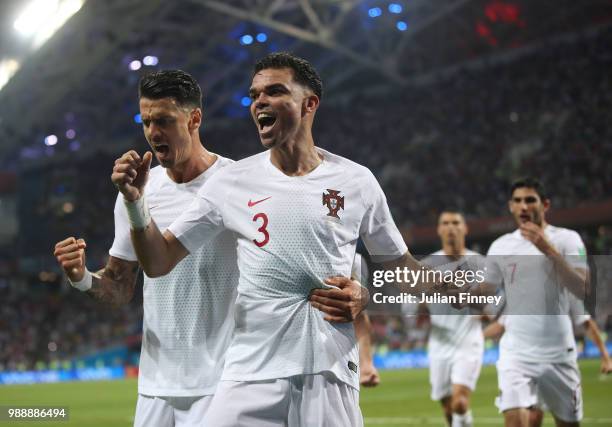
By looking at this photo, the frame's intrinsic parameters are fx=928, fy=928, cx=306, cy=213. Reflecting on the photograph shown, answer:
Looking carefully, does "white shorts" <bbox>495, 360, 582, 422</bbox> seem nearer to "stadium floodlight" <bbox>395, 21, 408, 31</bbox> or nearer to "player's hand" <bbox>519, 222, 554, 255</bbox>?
"player's hand" <bbox>519, 222, 554, 255</bbox>

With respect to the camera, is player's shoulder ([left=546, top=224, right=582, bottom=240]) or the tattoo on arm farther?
player's shoulder ([left=546, top=224, right=582, bottom=240])

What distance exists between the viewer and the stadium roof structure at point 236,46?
89.4 ft

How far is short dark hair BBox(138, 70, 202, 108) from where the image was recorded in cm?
432

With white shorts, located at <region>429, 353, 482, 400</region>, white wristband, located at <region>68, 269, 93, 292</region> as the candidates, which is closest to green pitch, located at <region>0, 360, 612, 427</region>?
white shorts, located at <region>429, 353, 482, 400</region>

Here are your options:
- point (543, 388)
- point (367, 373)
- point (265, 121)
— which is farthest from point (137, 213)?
point (543, 388)

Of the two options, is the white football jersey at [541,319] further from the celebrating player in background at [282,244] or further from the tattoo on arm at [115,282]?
the celebrating player in background at [282,244]

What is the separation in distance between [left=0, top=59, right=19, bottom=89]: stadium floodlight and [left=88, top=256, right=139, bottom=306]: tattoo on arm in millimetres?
18886

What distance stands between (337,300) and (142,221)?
32.0 inches

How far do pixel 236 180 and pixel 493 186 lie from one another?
2709 cm

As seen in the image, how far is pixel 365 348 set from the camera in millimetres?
4344

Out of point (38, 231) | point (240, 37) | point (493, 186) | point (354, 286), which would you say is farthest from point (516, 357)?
point (38, 231)

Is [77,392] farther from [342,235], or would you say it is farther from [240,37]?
[342,235]

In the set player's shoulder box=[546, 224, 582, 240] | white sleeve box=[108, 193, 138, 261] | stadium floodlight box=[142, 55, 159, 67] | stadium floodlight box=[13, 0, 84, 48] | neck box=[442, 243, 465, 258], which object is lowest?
white sleeve box=[108, 193, 138, 261]

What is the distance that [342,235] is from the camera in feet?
12.4
